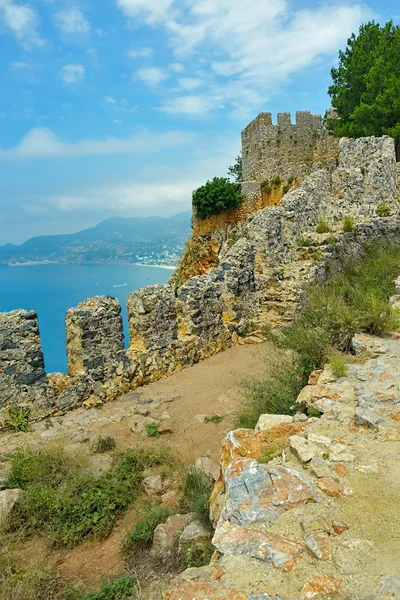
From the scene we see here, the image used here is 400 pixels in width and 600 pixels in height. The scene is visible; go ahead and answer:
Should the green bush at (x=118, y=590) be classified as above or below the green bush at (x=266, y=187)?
below

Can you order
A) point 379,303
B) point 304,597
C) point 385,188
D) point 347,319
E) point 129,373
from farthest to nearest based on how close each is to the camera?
point 385,188 < point 129,373 < point 379,303 < point 347,319 < point 304,597

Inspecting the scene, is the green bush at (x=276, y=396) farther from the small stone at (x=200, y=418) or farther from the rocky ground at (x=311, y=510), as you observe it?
the small stone at (x=200, y=418)

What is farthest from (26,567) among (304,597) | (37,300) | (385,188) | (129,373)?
(37,300)

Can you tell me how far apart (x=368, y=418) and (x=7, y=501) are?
4.02 meters

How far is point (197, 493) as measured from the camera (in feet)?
14.5

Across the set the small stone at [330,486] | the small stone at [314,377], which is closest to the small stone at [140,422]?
the small stone at [314,377]

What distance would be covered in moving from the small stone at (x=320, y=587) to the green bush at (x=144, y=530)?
2441 mm

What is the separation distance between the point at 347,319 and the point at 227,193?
12.9m

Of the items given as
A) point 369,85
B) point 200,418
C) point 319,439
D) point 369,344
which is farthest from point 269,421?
point 369,85

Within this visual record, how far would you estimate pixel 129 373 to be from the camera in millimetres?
8086

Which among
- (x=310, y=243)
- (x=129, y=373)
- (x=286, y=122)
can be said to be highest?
(x=286, y=122)

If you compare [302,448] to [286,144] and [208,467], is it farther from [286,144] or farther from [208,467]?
[286,144]

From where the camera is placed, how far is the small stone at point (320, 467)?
2992mm

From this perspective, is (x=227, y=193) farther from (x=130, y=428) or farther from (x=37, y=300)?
(x=130, y=428)
